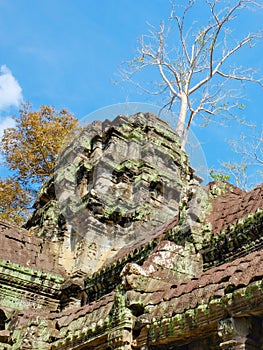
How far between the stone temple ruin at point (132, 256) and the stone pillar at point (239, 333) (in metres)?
0.01

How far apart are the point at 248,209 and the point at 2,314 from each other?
617cm

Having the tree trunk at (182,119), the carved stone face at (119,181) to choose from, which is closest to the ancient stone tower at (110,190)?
the carved stone face at (119,181)

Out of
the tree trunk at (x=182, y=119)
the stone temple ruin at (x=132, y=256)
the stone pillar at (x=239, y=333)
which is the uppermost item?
the tree trunk at (x=182, y=119)

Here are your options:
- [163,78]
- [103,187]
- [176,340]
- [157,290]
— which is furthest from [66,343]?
[163,78]

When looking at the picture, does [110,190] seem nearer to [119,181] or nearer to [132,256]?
[119,181]

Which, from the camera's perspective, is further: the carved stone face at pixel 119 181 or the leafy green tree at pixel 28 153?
the leafy green tree at pixel 28 153

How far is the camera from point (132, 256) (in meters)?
10.6

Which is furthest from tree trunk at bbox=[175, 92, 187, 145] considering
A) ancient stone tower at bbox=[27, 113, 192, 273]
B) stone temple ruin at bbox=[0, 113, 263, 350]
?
stone temple ruin at bbox=[0, 113, 263, 350]

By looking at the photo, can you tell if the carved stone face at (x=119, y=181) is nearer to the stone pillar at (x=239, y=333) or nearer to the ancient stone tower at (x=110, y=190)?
the ancient stone tower at (x=110, y=190)

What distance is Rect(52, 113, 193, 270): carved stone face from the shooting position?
13.9 m

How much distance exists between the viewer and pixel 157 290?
6.88m

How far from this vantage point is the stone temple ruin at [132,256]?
5691 millimetres

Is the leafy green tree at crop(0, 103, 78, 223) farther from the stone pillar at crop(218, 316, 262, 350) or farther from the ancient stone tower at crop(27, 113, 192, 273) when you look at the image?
the stone pillar at crop(218, 316, 262, 350)

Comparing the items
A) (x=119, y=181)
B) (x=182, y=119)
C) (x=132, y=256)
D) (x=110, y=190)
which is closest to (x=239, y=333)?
(x=132, y=256)
